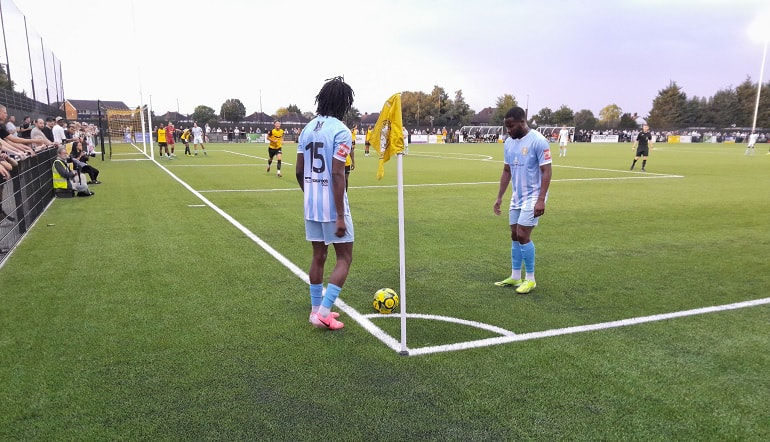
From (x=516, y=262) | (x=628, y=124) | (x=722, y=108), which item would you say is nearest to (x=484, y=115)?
(x=628, y=124)

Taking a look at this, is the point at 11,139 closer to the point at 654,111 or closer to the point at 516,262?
the point at 516,262

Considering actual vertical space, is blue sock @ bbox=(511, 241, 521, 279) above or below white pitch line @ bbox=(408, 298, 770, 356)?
above

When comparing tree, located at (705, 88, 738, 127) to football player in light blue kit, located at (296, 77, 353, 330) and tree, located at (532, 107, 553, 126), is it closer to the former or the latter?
tree, located at (532, 107, 553, 126)

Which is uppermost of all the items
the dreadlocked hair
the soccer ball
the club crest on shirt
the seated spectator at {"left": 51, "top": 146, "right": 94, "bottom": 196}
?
the dreadlocked hair

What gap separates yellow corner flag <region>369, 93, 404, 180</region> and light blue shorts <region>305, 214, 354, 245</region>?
2.23ft

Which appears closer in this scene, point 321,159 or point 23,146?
point 321,159

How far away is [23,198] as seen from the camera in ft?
29.4

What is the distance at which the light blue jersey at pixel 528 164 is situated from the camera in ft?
18.5

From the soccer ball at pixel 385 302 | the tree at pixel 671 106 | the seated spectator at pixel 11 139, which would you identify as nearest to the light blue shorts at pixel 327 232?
the soccer ball at pixel 385 302

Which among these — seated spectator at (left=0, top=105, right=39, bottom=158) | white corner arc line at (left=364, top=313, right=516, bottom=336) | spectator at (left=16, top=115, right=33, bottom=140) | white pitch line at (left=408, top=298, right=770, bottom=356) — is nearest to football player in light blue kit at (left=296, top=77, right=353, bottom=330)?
white corner arc line at (left=364, top=313, right=516, bottom=336)

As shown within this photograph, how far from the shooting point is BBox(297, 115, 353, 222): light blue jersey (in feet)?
14.2

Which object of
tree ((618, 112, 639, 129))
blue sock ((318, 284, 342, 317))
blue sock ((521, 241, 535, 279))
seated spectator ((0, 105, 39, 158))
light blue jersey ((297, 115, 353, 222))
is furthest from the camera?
tree ((618, 112, 639, 129))

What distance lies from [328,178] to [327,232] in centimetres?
48

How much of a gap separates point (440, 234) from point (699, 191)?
10328 millimetres
